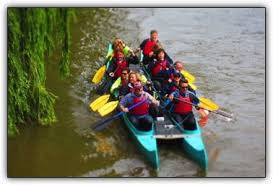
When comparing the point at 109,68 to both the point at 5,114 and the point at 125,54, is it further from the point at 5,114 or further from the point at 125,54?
the point at 5,114

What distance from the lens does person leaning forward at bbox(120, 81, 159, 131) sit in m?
9.20

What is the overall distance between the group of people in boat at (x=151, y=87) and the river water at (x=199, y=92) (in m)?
0.57

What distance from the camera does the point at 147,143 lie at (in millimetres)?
8727

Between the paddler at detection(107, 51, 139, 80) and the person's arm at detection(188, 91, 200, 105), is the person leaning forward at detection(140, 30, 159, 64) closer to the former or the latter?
the paddler at detection(107, 51, 139, 80)

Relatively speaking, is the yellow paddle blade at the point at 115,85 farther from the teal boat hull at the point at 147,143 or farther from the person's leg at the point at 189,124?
the person's leg at the point at 189,124

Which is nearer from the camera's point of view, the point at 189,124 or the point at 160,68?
the point at 189,124

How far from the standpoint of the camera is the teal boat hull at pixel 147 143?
27.7 ft

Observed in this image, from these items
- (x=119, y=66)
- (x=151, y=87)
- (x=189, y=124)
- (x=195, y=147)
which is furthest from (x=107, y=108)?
(x=195, y=147)

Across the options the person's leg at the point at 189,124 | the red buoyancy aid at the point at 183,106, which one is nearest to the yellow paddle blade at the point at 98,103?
the red buoyancy aid at the point at 183,106

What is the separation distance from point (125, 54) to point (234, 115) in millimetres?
2964

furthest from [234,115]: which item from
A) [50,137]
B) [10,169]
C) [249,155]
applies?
[10,169]

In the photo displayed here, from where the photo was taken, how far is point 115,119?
1027 cm

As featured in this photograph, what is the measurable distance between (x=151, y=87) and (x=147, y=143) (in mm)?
1876

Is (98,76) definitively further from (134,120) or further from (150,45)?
(134,120)
